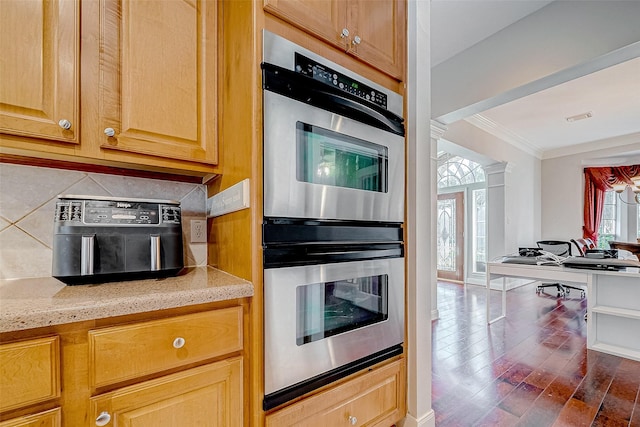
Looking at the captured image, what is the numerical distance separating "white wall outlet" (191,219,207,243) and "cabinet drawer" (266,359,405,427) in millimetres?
876

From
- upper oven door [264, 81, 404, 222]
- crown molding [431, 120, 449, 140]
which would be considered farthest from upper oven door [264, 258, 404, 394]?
crown molding [431, 120, 449, 140]

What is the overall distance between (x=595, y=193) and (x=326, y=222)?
7.32 metres

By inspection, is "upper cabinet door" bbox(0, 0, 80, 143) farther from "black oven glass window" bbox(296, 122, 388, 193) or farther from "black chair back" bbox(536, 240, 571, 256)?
"black chair back" bbox(536, 240, 571, 256)

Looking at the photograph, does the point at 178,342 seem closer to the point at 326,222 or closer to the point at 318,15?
the point at 326,222

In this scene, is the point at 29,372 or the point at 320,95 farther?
the point at 320,95

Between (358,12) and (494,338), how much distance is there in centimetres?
306

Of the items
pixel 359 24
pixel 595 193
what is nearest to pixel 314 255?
pixel 359 24

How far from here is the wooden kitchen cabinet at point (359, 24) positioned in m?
1.12

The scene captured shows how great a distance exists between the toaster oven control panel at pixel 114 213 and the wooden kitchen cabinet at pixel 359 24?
2.82 ft

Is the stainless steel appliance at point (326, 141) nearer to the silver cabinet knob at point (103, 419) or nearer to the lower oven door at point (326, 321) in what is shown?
the lower oven door at point (326, 321)

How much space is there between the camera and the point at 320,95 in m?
1.11

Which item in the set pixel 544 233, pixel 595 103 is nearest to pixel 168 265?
pixel 595 103

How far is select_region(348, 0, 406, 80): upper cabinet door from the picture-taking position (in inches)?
51.1

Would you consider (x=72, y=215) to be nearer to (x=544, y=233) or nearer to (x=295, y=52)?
(x=295, y=52)
